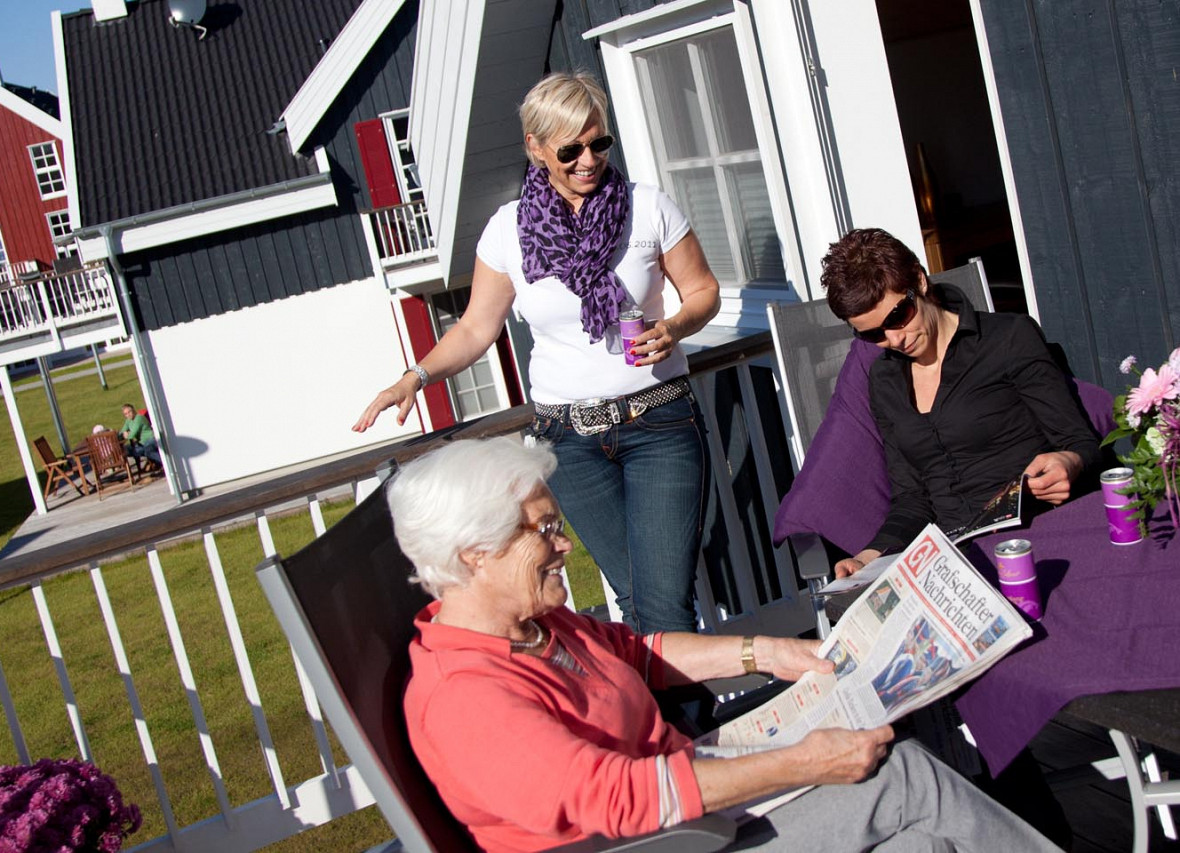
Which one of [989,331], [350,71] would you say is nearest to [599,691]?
[989,331]

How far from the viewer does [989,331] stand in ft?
8.95

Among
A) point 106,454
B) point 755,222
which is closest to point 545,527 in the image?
point 755,222

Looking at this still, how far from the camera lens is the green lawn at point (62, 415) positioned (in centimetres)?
1781

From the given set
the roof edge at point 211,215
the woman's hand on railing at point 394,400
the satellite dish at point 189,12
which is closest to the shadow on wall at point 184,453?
the roof edge at point 211,215

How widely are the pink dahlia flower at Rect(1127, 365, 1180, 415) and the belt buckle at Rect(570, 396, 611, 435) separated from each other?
1256 millimetres

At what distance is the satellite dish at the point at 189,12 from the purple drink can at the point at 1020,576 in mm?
17275

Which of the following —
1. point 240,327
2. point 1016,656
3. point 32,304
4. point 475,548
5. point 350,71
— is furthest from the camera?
point 32,304

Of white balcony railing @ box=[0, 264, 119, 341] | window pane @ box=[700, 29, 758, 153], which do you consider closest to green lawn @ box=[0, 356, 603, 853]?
window pane @ box=[700, 29, 758, 153]

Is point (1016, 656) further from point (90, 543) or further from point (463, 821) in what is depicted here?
point (90, 543)

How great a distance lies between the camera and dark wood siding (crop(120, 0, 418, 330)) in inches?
602

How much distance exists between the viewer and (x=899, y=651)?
1849 mm

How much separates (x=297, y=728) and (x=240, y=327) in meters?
11.1

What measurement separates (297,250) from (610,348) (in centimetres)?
1374

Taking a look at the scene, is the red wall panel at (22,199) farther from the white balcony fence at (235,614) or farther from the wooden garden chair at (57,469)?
the white balcony fence at (235,614)
